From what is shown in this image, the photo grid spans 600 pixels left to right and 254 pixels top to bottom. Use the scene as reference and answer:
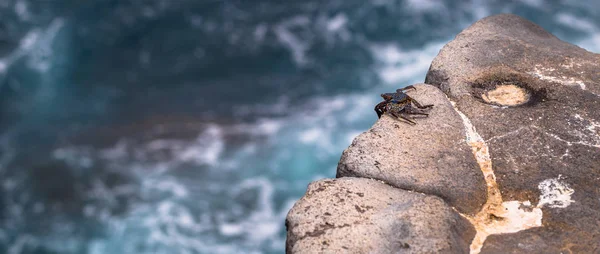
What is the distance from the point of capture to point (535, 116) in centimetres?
350

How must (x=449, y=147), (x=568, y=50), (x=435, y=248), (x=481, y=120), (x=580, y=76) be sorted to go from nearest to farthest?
(x=435, y=248)
(x=449, y=147)
(x=481, y=120)
(x=580, y=76)
(x=568, y=50)

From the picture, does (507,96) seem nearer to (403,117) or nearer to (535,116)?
(535,116)

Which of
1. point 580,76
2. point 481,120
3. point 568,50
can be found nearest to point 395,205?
point 481,120

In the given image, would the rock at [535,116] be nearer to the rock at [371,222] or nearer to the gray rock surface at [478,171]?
the gray rock surface at [478,171]

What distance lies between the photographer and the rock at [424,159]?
3.05 meters

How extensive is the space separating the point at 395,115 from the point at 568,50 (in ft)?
4.56

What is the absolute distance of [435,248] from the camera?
8.68 feet

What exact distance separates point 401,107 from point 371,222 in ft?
3.04

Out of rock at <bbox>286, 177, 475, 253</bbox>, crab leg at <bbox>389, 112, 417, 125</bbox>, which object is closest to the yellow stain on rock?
crab leg at <bbox>389, 112, 417, 125</bbox>

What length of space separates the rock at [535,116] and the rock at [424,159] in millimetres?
142

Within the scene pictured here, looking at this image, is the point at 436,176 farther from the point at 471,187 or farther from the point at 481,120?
the point at 481,120

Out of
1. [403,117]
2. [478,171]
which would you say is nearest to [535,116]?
[478,171]

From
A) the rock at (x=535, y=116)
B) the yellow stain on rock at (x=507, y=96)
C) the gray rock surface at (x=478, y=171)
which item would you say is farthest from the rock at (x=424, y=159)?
the yellow stain on rock at (x=507, y=96)

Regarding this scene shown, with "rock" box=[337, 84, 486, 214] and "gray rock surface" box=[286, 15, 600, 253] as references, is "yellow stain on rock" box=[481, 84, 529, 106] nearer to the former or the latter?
"gray rock surface" box=[286, 15, 600, 253]
